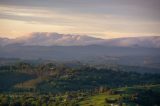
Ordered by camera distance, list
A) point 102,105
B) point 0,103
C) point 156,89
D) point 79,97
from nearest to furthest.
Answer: point 102,105, point 0,103, point 79,97, point 156,89

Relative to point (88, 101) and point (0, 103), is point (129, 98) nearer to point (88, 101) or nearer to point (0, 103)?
point (88, 101)

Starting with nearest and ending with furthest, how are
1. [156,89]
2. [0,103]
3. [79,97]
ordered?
[0,103] < [79,97] < [156,89]

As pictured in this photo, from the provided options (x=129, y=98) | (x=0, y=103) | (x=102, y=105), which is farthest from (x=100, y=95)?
(x=0, y=103)

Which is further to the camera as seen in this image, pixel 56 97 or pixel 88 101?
pixel 56 97

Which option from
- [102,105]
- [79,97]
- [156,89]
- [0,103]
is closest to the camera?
[102,105]

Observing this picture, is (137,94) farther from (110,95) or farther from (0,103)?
(0,103)

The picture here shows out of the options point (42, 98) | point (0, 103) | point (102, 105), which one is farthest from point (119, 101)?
point (0, 103)

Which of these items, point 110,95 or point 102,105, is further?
point 110,95

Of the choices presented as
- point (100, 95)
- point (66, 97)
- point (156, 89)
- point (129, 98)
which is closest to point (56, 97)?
point (66, 97)
